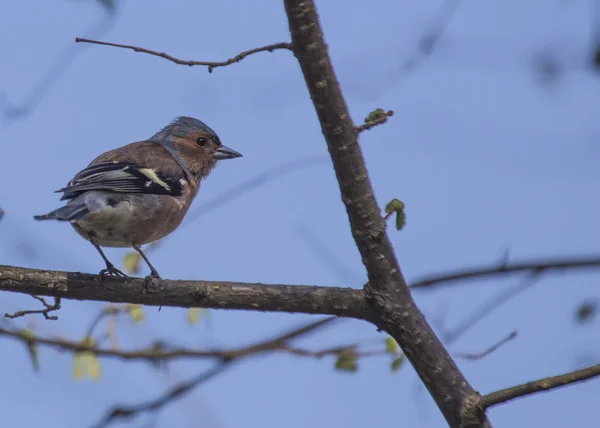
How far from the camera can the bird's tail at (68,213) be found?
4438 millimetres

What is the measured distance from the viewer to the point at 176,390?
4.34 meters

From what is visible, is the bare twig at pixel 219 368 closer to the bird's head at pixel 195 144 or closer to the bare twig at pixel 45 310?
the bare twig at pixel 45 310

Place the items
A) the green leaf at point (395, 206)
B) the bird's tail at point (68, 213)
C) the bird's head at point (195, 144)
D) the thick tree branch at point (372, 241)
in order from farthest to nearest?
1. the bird's head at point (195, 144)
2. the bird's tail at point (68, 213)
3. the green leaf at point (395, 206)
4. the thick tree branch at point (372, 241)

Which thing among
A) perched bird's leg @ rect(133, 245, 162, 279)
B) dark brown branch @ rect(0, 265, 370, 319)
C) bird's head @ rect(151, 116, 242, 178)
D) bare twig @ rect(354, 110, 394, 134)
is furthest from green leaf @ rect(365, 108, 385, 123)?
bird's head @ rect(151, 116, 242, 178)

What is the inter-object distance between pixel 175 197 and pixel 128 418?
2.20 meters

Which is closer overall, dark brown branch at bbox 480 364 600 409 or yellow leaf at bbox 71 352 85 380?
dark brown branch at bbox 480 364 600 409

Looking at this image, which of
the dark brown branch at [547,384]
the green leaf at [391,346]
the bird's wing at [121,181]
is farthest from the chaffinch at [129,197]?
the dark brown branch at [547,384]

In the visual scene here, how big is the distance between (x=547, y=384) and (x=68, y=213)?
2961 millimetres

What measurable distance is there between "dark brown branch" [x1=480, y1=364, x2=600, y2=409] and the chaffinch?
8.05 feet

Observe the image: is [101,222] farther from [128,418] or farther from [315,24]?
[315,24]

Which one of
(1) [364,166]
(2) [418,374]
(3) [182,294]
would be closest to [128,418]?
(3) [182,294]

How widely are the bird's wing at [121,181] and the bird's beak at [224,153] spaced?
47.8 inches

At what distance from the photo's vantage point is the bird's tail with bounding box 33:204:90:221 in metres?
4.44

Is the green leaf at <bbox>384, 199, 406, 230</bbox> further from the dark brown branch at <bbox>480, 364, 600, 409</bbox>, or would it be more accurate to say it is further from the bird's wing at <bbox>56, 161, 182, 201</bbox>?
the bird's wing at <bbox>56, 161, 182, 201</bbox>
